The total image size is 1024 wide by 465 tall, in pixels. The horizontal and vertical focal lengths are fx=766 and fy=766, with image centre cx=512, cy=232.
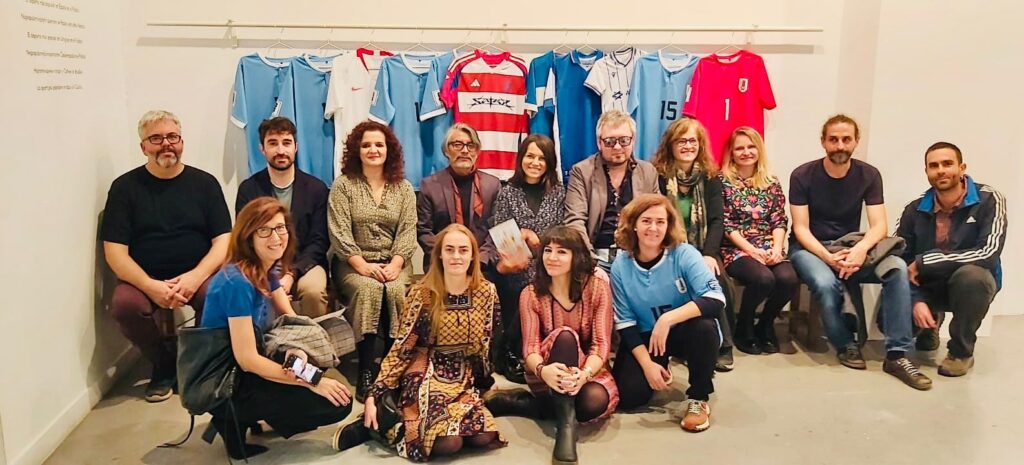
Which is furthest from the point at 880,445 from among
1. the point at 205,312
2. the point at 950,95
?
the point at 205,312

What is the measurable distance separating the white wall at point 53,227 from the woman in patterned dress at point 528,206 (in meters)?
1.66

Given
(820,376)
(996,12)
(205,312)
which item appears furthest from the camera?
(996,12)

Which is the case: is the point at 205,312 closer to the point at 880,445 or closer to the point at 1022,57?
the point at 880,445

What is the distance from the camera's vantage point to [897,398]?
3.17 metres

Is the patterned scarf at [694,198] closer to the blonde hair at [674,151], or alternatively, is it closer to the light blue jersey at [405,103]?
the blonde hair at [674,151]

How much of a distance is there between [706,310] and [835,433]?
0.66m

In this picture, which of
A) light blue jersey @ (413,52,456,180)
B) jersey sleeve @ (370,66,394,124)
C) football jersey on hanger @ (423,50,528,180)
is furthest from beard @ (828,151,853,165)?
jersey sleeve @ (370,66,394,124)

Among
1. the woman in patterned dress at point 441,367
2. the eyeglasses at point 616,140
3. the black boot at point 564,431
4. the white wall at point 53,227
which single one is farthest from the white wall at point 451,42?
the black boot at point 564,431

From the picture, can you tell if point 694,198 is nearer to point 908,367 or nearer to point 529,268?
point 529,268

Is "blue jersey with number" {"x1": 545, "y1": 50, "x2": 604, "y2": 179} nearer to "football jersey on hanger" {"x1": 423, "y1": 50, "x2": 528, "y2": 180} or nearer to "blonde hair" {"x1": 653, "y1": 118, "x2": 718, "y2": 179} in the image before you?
"football jersey on hanger" {"x1": 423, "y1": 50, "x2": 528, "y2": 180}

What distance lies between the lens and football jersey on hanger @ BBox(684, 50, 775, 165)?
163 inches

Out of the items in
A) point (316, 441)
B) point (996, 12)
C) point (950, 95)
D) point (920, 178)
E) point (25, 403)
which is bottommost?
point (316, 441)

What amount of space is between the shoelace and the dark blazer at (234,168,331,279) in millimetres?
2604

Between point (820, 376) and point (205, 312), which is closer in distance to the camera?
point (205, 312)
